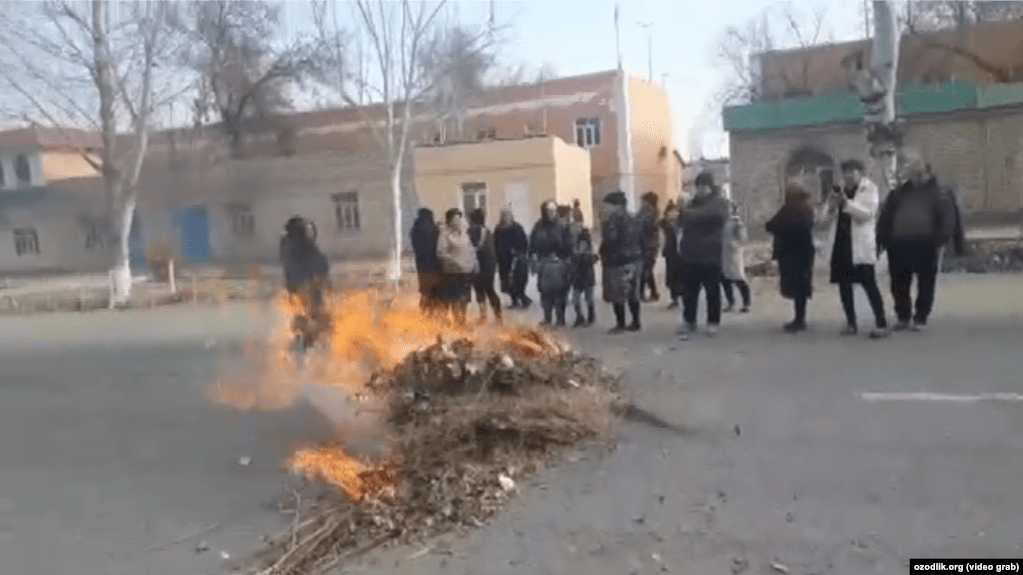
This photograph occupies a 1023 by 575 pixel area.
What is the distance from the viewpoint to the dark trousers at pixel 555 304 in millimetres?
8930

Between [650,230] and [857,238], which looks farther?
[650,230]

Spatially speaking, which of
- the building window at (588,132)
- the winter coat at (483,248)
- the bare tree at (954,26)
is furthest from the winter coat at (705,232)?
the building window at (588,132)

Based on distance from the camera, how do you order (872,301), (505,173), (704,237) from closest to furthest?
(872,301)
(704,237)
(505,173)

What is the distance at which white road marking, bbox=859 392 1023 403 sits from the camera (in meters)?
5.13

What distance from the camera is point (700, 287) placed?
26.2 ft

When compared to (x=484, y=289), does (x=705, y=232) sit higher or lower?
higher

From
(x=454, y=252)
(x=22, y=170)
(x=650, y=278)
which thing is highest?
(x=22, y=170)

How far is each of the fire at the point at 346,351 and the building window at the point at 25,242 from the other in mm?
1760

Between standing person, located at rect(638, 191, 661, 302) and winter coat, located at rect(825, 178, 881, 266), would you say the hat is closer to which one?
standing person, located at rect(638, 191, 661, 302)

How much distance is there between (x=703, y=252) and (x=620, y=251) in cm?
93

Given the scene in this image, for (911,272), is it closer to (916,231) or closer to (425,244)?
→ (916,231)

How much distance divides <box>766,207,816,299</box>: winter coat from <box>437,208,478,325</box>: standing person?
2.93 m

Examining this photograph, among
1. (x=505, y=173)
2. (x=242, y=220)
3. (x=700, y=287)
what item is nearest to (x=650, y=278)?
(x=700, y=287)

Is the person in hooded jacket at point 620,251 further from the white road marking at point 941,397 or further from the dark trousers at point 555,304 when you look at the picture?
the white road marking at point 941,397
